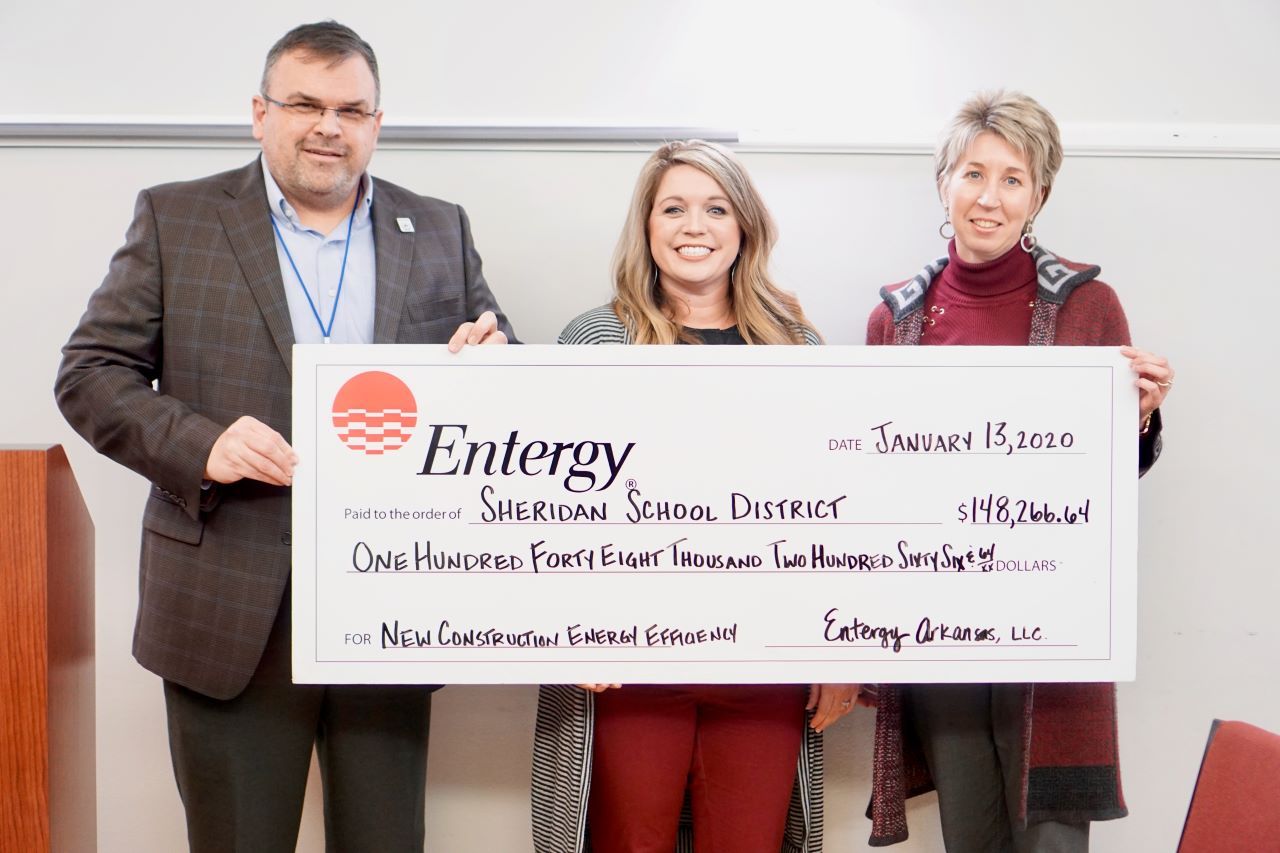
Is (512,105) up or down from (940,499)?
up

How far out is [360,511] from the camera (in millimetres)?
1588

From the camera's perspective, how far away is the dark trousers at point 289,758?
1708mm

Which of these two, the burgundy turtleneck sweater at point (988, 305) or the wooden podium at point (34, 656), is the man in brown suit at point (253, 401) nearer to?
the wooden podium at point (34, 656)

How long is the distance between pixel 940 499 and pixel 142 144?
191cm

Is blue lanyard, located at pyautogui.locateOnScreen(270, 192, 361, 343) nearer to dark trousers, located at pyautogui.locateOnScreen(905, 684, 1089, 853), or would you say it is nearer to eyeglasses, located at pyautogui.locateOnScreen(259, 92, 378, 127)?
eyeglasses, located at pyautogui.locateOnScreen(259, 92, 378, 127)

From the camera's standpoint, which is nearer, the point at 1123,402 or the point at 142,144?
the point at 1123,402

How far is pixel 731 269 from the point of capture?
76.0 inches

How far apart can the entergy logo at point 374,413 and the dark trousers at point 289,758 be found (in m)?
0.34

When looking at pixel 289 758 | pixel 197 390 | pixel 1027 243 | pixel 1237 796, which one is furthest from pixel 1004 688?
pixel 197 390

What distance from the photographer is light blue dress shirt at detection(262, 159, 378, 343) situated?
175 cm

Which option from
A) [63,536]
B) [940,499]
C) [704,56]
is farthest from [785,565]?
[704,56]

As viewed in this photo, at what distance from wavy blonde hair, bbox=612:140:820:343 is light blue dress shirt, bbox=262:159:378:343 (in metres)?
0.47

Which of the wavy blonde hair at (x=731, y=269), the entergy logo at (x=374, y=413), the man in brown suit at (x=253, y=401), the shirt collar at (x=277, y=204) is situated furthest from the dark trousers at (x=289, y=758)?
the wavy blonde hair at (x=731, y=269)

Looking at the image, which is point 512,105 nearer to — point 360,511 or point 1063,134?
point 360,511
